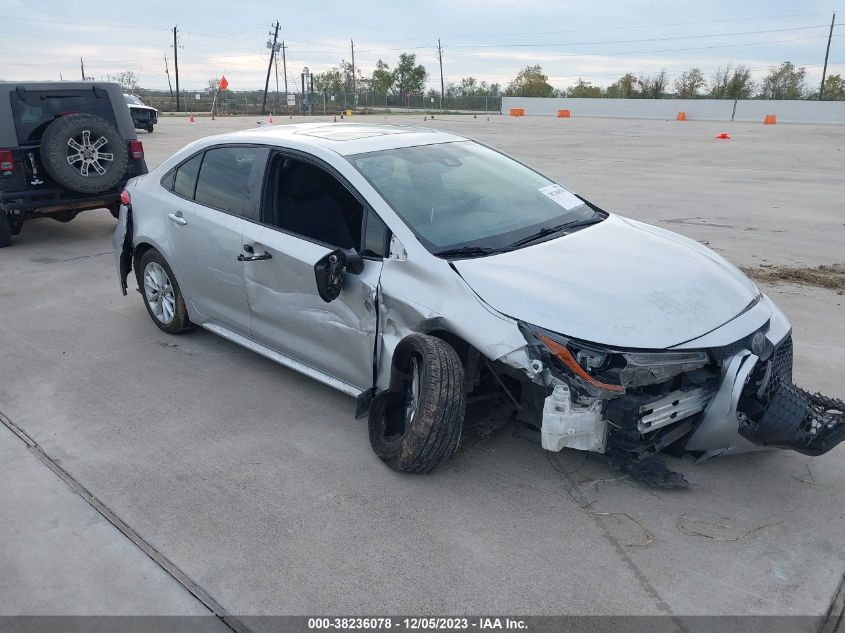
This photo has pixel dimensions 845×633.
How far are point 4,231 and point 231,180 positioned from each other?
563 cm

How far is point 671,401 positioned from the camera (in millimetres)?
3383

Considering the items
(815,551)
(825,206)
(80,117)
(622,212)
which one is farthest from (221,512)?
(825,206)

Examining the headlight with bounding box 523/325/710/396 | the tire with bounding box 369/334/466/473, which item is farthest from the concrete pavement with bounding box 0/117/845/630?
the headlight with bounding box 523/325/710/396

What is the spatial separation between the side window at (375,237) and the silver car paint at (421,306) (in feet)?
0.14

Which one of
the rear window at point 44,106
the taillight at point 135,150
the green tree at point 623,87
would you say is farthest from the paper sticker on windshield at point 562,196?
the green tree at point 623,87

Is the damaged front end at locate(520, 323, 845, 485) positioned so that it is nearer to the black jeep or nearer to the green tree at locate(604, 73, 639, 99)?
the black jeep

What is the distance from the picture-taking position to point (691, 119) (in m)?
47.1

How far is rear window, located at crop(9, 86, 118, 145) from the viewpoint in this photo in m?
8.48

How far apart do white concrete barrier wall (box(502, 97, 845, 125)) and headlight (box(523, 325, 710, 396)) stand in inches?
1787

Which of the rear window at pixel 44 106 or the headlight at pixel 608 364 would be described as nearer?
the headlight at pixel 608 364

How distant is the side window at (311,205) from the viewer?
13.9 ft

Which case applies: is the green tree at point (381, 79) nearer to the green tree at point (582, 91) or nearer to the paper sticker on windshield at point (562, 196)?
the green tree at point (582, 91)

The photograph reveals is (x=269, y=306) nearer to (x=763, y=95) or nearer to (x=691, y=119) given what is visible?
(x=691, y=119)

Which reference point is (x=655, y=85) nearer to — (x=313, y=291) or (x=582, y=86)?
(x=582, y=86)
